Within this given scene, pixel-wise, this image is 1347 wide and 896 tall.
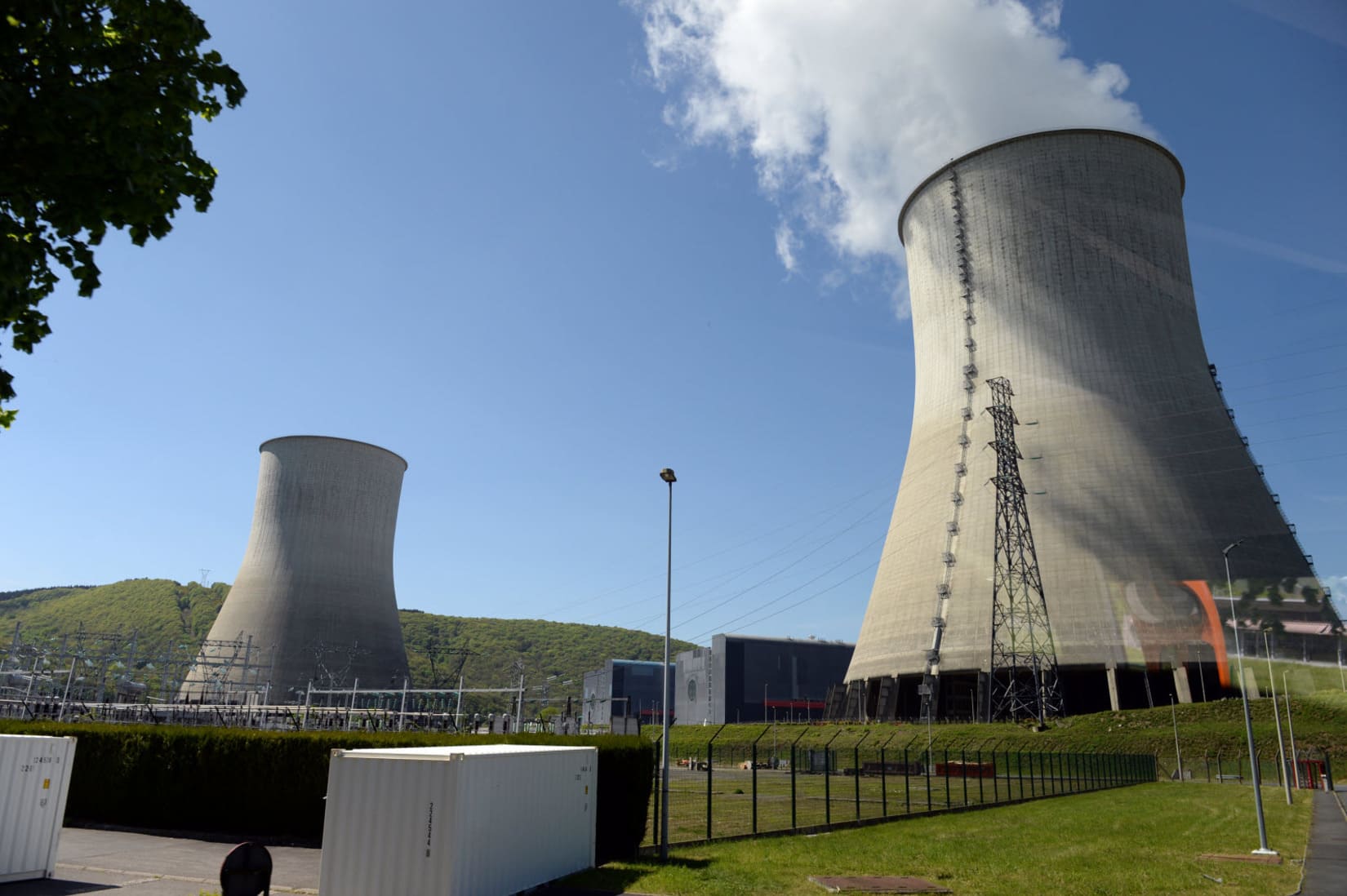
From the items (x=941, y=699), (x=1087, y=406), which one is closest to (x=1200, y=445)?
(x=1087, y=406)

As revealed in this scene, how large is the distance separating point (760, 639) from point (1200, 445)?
53.0 meters

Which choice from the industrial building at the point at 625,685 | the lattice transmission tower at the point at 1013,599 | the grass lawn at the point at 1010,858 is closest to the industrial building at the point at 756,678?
the industrial building at the point at 625,685

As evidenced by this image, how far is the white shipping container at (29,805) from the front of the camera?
10.0m

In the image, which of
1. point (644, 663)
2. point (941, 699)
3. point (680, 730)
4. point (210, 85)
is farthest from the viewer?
point (644, 663)

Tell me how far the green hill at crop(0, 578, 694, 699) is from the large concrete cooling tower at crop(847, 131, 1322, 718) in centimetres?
6256

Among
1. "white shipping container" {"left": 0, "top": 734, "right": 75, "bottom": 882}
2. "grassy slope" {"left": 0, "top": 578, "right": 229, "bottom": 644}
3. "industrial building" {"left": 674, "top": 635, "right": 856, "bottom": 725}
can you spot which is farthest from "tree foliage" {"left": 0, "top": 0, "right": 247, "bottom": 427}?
"grassy slope" {"left": 0, "top": 578, "right": 229, "bottom": 644}

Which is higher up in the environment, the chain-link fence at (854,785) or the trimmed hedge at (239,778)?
the trimmed hedge at (239,778)

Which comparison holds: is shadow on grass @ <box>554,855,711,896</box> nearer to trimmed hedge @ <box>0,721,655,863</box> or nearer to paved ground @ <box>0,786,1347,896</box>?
paved ground @ <box>0,786,1347,896</box>

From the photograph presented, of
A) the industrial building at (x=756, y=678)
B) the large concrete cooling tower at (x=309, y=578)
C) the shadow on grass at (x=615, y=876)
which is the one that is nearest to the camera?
the shadow on grass at (x=615, y=876)

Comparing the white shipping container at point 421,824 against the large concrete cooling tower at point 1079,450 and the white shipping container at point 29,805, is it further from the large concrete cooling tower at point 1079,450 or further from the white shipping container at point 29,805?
the large concrete cooling tower at point 1079,450

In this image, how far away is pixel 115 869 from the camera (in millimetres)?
11250

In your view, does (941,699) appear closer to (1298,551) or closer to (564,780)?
(1298,551)

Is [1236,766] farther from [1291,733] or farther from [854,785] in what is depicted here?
Answer: [854,785]

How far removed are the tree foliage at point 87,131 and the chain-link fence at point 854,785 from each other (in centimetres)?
953
